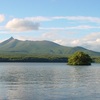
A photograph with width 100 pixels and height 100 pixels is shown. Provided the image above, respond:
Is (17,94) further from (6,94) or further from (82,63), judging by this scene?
(82,63)

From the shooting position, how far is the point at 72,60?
189750mm

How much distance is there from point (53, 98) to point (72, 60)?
147 metres

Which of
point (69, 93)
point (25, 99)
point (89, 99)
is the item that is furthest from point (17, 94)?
point (89, 99)

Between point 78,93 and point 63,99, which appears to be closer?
point 63,99

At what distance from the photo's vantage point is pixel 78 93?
159 feet

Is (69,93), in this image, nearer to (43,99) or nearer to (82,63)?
(43,99)

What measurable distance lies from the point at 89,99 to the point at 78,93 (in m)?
5.62

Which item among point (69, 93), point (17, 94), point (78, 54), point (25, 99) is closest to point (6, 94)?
point (17, 94)

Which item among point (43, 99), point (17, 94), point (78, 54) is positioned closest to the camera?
point (43, 99)

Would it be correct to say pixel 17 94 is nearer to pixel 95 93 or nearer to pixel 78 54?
pixel 95 93

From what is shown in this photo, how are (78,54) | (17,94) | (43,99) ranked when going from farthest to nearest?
(78,54) → (17,94) → (43,99)

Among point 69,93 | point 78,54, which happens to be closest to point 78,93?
point 69,93

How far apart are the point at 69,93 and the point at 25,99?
8.37 meters

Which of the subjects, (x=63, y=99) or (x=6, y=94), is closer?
(x=63, y=99)
